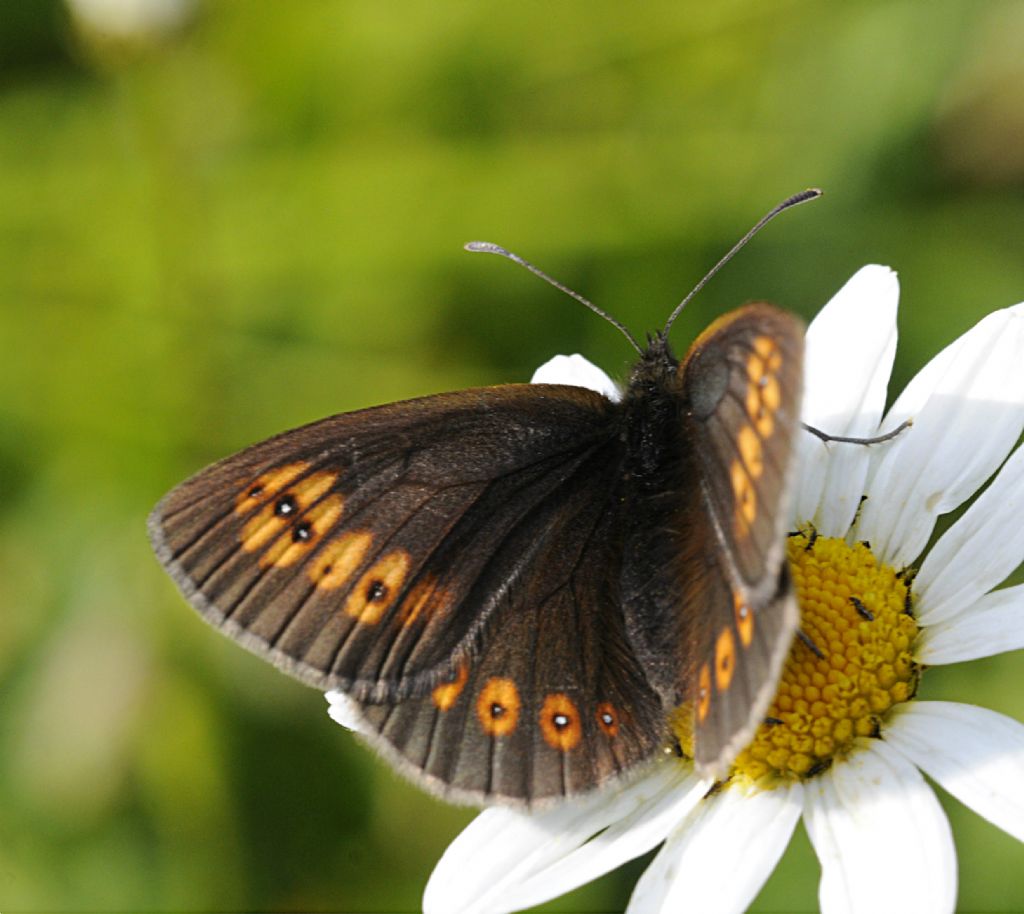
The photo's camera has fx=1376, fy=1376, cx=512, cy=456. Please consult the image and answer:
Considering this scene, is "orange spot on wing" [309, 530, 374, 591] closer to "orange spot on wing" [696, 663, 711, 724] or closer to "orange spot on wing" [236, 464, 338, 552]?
"orange spot on wing" [236, 464, 338, 552]

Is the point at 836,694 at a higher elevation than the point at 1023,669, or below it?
higher

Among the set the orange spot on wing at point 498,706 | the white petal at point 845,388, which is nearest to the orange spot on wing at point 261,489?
the orange spot on wing at point 498,706

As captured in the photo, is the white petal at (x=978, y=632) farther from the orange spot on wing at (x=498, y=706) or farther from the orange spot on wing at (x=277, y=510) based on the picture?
the orange spot on wing at (x=277, y=510)

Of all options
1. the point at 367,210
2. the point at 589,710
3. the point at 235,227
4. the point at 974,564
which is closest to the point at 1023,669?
the point at 974,564

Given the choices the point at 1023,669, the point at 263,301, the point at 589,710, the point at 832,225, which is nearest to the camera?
the point at 589,710

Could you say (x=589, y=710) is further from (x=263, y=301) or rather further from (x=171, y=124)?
(x=171, y=124)

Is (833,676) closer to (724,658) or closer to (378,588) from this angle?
(724,658)

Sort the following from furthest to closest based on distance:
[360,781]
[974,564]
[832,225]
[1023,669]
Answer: [832,225], [360,781], [1023,669], [974,564]
